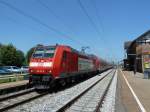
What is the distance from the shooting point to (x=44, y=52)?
67.2ft

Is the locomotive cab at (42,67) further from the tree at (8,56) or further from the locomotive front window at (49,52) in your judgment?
the tree at (8,56)

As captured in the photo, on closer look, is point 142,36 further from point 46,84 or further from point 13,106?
point 13,106

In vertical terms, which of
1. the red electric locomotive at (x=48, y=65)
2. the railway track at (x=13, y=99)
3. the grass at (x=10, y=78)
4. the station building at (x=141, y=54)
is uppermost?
the station building at (x=141, y=54)

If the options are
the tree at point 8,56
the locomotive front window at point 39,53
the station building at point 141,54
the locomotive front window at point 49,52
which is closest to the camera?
the locomotive front window at point 49,52

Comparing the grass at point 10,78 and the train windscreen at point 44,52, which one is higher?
the train windscreen at point 44,52

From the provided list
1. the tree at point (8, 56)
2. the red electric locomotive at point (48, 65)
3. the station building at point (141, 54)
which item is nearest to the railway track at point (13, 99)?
the red electric locomotive at point (48, 65)

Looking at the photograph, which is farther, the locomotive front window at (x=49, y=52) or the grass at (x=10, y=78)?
Result: the grass at (x=10, y=78)

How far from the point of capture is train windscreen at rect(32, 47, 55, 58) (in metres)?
20.2

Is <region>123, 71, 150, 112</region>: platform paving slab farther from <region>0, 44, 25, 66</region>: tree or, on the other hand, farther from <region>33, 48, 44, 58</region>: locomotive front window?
<region>0, 44, 25, 66</region>: tree

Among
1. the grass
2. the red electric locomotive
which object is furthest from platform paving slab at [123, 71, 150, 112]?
the grass

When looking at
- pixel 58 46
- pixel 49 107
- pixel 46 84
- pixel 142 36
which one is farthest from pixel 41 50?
pixel 142 36

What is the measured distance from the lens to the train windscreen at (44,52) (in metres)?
20.2

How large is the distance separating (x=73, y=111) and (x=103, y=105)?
2310 mm

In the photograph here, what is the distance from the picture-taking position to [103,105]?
1428cm
